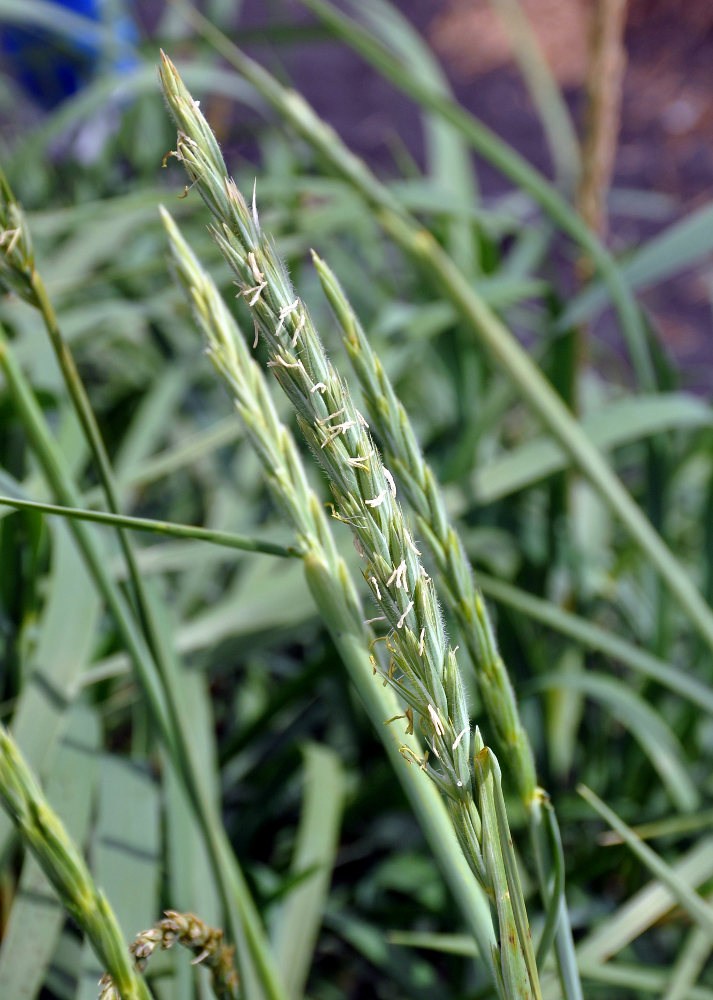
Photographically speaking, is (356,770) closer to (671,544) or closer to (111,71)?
(671,544)

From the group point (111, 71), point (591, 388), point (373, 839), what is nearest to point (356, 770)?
point (373, 839)

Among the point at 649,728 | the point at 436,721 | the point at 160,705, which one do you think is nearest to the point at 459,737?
the point at 436,721

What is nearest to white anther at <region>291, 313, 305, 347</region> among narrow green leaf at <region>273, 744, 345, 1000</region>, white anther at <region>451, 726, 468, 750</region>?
white anther at <region>451, 726, 468, 750</region>

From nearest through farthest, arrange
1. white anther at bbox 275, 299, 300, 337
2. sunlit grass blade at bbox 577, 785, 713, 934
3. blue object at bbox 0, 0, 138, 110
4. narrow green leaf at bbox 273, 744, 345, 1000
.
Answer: white anther at bbox 275, 299, 300, 337 → sunlit grass blade at bbox 577, 785, 713, 934 → narrow green leaf at bbox 273, 744, 345, 1000 → blue object at bbox 0, 0, 138, 110

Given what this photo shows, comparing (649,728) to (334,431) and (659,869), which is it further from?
(334,431)

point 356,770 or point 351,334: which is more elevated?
point 351,334

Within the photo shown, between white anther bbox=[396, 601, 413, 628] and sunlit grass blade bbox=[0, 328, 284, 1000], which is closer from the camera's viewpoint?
white anther bbox=[396, 601, 413, 628]

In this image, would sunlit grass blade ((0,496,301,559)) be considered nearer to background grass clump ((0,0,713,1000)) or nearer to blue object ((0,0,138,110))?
background grass clump ((0,0,713,1000))
